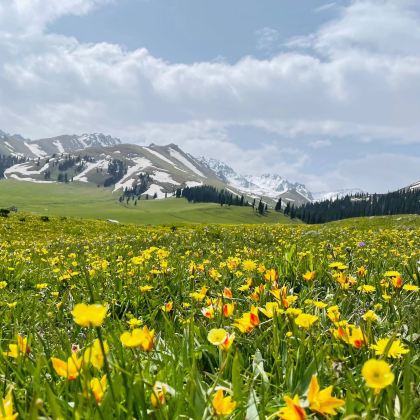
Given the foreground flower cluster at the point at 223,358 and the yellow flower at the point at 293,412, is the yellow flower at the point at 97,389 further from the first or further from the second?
the yellow flower at the point at 293,412

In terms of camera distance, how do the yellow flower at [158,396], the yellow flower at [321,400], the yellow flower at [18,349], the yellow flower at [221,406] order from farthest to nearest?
the yellow flower at [18,349]
the yellow flower at [158,396]
the yellow flower at [221,406]
the yellow flower at [321,400]

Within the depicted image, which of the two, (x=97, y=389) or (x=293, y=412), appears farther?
(x=97, y=389)

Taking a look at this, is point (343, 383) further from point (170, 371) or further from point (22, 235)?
point (22, 235)

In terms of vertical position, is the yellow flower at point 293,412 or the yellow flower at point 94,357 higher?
the yellow flower at point 293,412

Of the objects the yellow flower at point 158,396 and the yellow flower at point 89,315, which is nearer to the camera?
the yellow flower at point 89,315

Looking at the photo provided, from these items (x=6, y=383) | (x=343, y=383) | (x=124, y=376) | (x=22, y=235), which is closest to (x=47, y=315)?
(x=6, y=383)

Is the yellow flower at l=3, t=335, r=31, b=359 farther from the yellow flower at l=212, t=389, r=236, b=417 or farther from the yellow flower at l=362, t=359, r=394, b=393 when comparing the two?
the yellow flower at l=362, t=359, r=394, b=393

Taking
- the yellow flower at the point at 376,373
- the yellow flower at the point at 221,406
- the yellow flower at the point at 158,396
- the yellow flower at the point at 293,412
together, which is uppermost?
the yellow flower at the point at 376,373

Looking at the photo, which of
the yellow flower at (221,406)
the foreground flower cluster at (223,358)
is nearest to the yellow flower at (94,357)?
the foreground flower cluster at (223,358)

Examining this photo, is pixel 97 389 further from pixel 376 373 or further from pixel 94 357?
pixel 376 373

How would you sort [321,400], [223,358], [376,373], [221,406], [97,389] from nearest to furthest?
[376,373]
[321,400]
[221,406]
[97,389]
[223,358]

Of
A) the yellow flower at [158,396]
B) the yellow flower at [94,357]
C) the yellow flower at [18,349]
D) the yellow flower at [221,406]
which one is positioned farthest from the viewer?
the yellow flower at [18,349]

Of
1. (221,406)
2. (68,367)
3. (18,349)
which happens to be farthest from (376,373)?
(18,349)

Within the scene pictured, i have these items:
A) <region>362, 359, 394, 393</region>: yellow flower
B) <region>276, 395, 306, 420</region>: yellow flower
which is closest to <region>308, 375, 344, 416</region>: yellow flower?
<region>276, 395, 306, 420</region>: yellow flower
